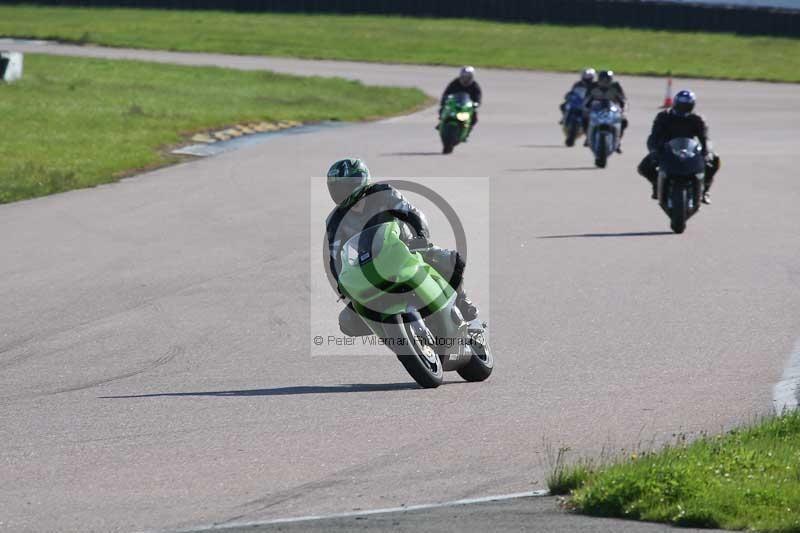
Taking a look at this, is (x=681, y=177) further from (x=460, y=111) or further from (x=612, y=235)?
(x=460, y=111)

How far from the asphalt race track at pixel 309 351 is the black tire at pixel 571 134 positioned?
20.4 feet

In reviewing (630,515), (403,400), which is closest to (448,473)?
(630,515)

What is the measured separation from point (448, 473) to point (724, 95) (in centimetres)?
3566

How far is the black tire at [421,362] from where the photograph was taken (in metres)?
9.38

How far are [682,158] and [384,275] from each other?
28.9 feet

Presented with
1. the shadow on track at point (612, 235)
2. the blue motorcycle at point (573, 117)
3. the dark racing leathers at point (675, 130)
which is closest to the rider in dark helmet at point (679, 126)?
the dark racing leathers at point (675, 130)

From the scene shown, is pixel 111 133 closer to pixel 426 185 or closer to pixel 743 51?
pixel 426 185

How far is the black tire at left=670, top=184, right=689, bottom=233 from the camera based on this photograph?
1753 cm

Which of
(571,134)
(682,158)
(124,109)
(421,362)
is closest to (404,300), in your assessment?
(421,362)

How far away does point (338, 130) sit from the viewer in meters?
32.2

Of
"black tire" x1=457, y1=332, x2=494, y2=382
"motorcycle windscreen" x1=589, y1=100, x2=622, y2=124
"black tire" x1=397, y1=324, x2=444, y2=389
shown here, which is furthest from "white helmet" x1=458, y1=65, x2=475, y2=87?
"black tire" x1=397, y1=324, x2=444, y2=389

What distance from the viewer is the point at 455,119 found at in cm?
2725

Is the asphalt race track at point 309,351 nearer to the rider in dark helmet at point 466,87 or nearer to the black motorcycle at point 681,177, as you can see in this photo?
the black motorcycle at point 681,177

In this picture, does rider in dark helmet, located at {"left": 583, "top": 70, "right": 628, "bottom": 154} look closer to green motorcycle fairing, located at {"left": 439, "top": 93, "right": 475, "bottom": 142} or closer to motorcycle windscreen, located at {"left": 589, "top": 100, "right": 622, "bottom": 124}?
motorcycle windscreen, located at {"left": 589, "top": 100, "right": 622, "bottom": 124}
